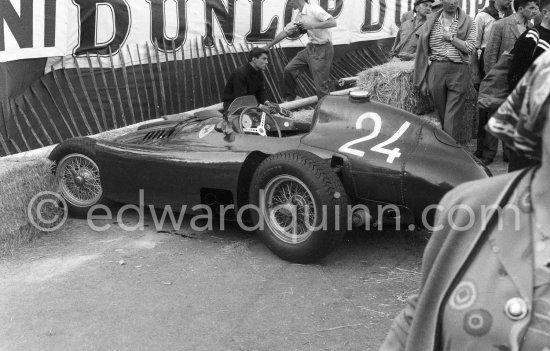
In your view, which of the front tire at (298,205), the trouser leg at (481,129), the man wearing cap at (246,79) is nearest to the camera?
the front tire at (298,205)

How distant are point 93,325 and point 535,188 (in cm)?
311

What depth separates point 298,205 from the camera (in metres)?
4.99

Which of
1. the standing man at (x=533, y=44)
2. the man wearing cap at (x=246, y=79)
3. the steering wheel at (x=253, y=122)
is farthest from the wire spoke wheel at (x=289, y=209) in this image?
the man wearing cap at (x=246, y=79)

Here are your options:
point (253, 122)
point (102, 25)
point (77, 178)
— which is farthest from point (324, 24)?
point (77, 178)

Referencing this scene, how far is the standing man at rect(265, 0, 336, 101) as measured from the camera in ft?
31.9

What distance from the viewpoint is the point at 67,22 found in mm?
7656

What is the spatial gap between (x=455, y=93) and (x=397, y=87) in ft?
3.22

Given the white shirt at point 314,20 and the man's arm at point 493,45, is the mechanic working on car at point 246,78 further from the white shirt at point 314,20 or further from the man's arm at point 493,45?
the man's arm at point 493,45

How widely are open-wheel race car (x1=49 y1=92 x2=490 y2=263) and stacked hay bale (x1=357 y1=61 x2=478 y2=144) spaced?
3.02 meters

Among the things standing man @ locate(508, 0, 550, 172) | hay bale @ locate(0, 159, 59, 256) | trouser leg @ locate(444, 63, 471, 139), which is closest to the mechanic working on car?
trouser leg @ locate(444, 63, 471, 139)

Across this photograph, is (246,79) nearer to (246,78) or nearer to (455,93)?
(246,78)

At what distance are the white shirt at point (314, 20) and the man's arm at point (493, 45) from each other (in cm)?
269

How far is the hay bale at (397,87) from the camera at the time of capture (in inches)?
343

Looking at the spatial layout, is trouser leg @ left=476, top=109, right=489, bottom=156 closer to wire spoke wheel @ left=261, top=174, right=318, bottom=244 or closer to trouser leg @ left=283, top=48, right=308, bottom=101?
trouser leg @ left=283, top=48, right=308, bottom=101
